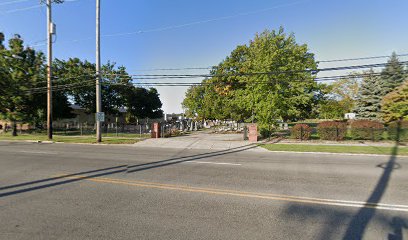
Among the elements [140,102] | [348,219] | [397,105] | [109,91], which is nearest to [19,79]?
[109,91]

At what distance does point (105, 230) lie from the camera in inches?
146

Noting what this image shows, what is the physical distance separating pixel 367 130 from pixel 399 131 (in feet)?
6.17

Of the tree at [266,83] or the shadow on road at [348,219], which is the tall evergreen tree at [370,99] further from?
the shadow on road at [348,219]

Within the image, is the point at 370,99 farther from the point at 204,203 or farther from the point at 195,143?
the point at 204,203

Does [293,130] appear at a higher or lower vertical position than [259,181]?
higher

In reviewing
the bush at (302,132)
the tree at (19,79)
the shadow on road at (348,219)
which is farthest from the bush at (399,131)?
the tree at (19,79)

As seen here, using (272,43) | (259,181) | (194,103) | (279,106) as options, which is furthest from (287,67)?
(194,103)

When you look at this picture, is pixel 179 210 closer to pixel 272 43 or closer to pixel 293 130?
pixel 293 130

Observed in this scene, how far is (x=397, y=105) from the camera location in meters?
21.1

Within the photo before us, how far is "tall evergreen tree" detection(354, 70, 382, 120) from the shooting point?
27.1 m

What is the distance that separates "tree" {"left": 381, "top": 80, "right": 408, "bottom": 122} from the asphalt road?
16885 mm

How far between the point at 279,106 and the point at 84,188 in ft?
58.5

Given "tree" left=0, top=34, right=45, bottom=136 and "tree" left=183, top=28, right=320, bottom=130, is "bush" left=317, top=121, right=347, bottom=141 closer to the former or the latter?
"tree" left=183, top=28, right=320, bottom=130

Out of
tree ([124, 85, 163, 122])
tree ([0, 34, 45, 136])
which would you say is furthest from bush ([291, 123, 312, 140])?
tree ([124, 85, 163, 122])
